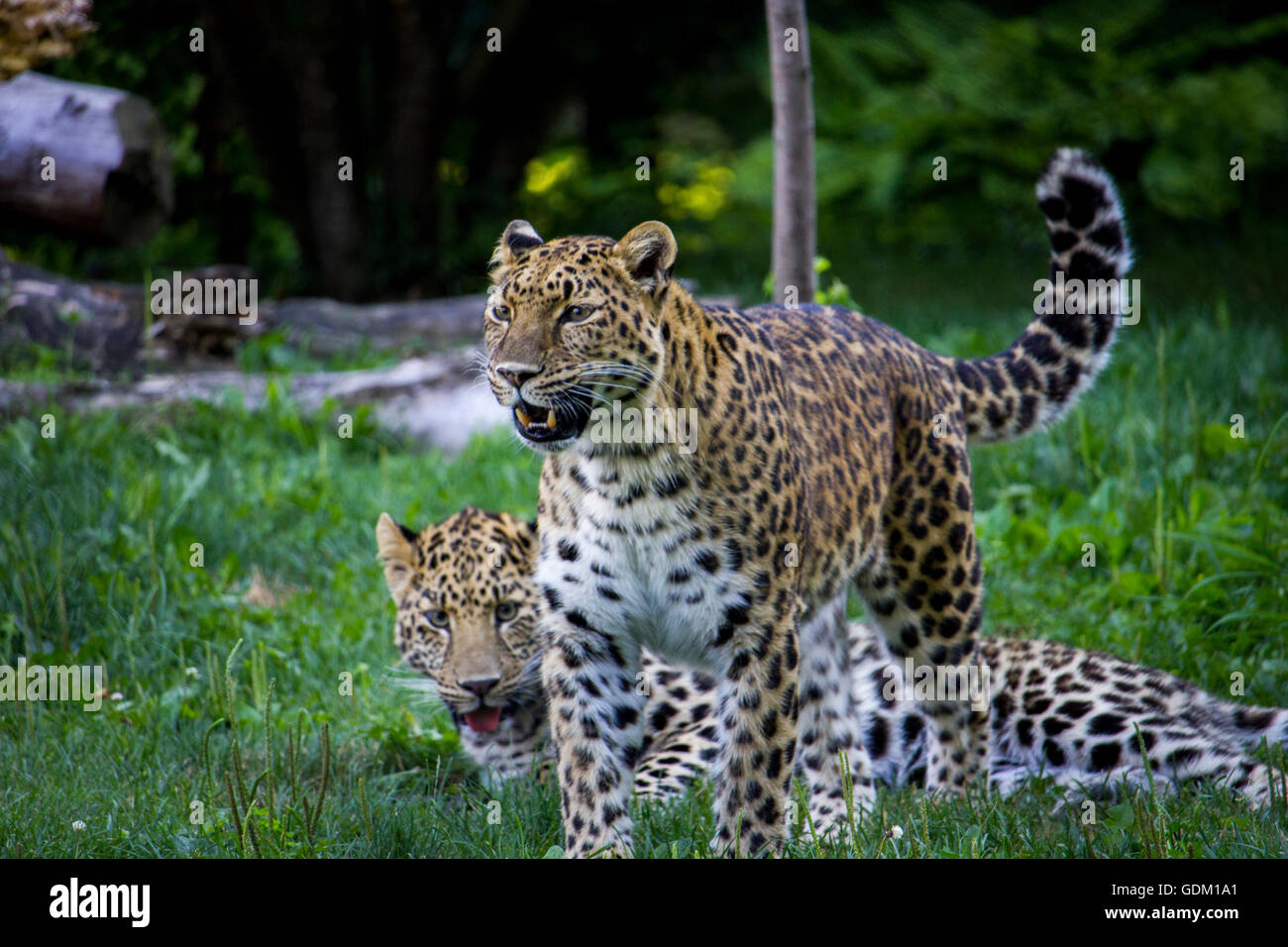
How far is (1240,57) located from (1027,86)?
2671mm

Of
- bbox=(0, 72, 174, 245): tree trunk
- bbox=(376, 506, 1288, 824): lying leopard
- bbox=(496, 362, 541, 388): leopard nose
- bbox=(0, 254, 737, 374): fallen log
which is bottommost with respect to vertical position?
bbox=(376, 506, 1288, 824): lying leopard

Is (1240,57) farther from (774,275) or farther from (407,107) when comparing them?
(774,275)

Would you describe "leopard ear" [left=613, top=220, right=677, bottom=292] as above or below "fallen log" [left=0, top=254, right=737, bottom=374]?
below

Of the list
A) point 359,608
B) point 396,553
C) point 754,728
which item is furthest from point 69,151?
point 754,728

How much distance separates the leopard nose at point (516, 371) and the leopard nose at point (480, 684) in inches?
62.4

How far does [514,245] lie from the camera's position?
15.6ft

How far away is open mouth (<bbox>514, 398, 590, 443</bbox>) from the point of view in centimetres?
433

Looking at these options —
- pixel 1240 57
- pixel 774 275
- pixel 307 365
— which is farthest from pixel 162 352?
pixel 1240 57

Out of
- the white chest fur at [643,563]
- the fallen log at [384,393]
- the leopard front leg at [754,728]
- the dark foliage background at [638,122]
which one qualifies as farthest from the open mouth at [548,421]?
the dark foliage background at [638,122]

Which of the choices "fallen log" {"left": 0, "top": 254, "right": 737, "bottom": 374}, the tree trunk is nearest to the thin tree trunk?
"fallen log" {"left": 0, "top": 254, "right": 737, "bottom": 374}

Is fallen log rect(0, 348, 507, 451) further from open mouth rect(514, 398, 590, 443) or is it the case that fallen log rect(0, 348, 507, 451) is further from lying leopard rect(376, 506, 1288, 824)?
open mouth rect(514, 398, 590, 443)

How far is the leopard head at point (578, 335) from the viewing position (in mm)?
4297

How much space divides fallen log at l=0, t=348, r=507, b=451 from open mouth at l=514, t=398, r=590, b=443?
475 centimetres

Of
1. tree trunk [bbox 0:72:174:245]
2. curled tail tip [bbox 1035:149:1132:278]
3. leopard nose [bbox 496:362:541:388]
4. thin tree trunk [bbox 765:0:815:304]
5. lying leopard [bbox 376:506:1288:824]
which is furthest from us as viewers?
tree trunk [bbox 0:72:174:245]
